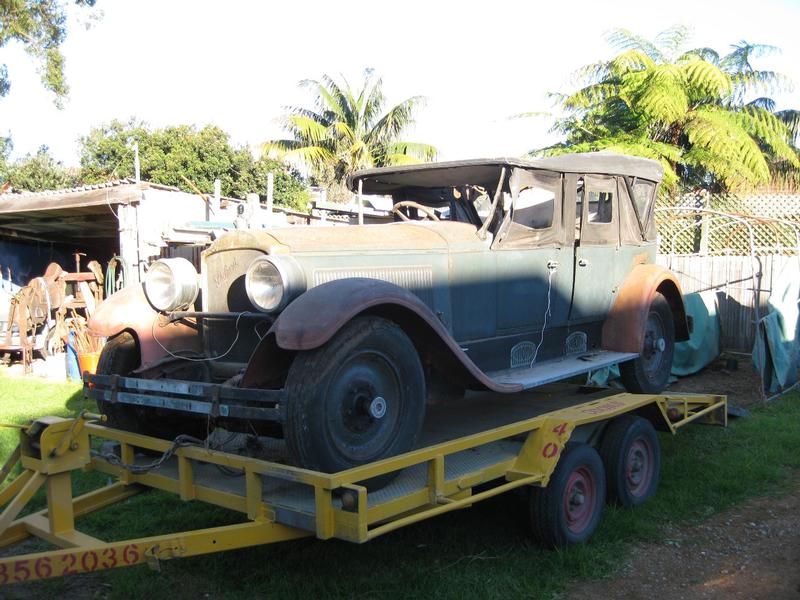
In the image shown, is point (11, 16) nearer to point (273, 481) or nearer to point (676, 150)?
point (676, 150)

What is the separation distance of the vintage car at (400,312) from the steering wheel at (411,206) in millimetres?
26

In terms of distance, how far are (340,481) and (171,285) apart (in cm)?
190

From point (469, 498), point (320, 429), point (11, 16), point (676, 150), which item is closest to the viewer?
point (320, 429)

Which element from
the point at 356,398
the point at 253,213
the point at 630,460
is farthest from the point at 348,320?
the point at 253,213

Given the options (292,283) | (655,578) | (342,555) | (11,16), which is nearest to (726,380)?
(655,578)

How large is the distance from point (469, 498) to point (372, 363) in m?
0.83

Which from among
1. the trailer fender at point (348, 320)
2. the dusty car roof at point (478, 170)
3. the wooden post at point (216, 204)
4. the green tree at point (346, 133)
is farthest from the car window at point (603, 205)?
the green tree at point (346, 133)

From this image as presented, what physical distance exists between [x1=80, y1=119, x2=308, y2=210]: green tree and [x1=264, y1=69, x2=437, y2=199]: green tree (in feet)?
4.33

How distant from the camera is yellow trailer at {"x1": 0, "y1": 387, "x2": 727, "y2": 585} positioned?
3.00 m

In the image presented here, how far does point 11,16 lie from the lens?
14141 millimetres

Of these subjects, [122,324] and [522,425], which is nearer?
[522,425]

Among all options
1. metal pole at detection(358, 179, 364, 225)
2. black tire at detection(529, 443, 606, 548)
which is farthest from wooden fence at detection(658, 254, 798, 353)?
black tire at detection(529, 443, 606, 548)

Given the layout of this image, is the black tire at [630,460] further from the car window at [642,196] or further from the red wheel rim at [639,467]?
the car window at [642,196]

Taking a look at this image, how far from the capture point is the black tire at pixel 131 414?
14.1ft
